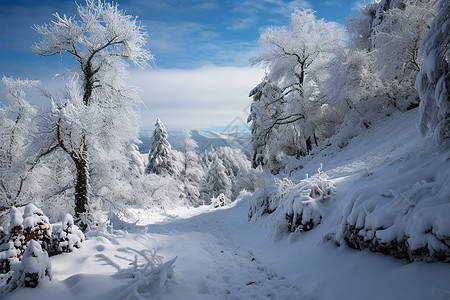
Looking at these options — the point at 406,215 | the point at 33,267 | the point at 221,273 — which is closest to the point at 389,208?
the point at 406,215

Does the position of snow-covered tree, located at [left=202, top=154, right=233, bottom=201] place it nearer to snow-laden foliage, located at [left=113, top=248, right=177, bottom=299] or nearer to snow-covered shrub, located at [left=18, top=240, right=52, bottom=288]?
snow-laden foliage, located at [left=113, top=248, right=177, bottom=299]

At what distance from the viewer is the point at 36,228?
5.13 meters

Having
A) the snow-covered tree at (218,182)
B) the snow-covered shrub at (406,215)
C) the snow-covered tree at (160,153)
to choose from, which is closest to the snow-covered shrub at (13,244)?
the snow-covered shrub at (406,215)

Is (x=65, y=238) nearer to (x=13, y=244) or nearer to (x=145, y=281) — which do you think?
(x=13, y=244)

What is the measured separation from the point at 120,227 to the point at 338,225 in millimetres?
8294

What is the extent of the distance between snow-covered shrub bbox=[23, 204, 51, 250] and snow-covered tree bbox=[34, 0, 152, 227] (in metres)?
3.22

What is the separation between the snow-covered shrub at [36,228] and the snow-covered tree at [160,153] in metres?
21.9

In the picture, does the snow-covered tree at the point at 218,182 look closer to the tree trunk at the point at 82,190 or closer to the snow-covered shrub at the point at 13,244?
the tree trunk at the point at 82,190

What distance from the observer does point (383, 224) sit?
3748 millimetres

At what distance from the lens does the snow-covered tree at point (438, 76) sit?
3.98 metres

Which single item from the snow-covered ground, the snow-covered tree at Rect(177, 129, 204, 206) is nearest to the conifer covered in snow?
the snow-covered ground

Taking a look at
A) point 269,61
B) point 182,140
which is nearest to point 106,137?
point 269,61

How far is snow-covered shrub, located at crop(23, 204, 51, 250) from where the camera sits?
16.6 ft

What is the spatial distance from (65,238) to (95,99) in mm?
6422
